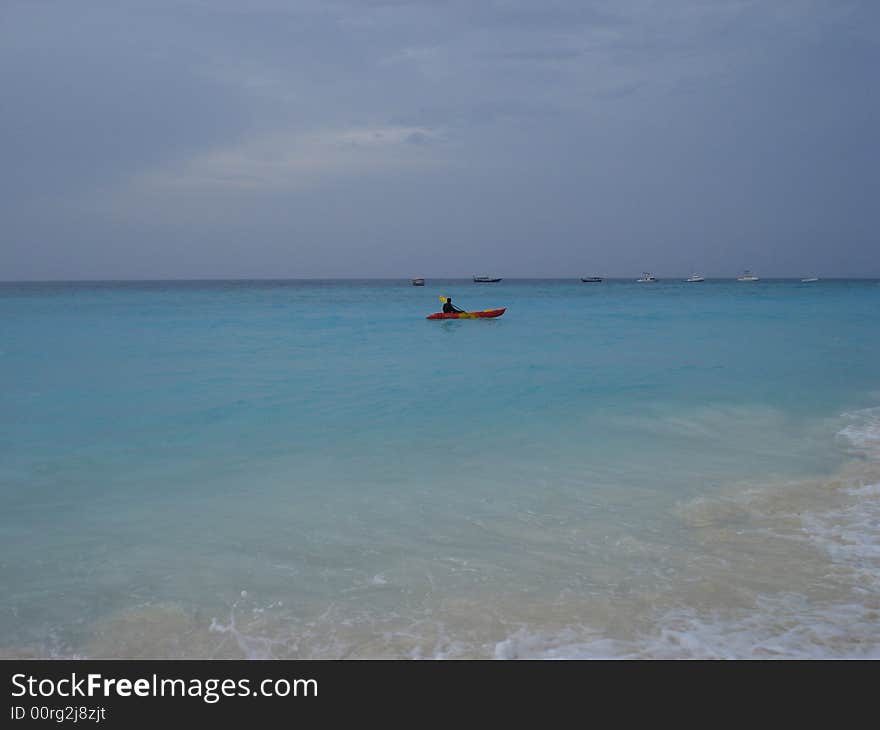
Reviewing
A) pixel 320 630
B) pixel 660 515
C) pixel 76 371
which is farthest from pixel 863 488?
pixel 76 371

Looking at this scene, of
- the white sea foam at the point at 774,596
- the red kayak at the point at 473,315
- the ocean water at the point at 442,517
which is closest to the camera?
the white sea foam at the point at 774,596

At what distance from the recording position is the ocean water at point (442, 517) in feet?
13.7

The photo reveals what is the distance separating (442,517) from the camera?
20.7 feet

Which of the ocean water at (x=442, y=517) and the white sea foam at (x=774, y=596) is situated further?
the ocean water at (x=442, y=517)

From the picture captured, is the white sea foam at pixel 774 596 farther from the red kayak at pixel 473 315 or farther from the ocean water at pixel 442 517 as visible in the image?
the red kayak at pixel 473 315

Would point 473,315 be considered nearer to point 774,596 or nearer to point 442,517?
point 442,517

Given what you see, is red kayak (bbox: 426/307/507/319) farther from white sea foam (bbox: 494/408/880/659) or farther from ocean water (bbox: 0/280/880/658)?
white sea foam (bbox: 494/408/880/659)

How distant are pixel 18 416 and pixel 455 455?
30.2 ft

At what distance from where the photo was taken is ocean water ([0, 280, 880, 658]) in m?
4.17

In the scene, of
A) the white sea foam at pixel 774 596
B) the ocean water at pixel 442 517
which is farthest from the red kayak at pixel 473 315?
the white sea foam at pixel 774 596

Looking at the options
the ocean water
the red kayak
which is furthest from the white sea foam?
the red kayak

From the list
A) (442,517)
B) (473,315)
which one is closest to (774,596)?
(442,517)

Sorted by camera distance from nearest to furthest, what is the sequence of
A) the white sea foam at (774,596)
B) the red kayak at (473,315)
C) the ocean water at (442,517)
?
the white sea foam at (774,596)
the ocean water at (442,517)
the red kayak at (473,315)

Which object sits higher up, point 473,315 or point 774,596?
point 473,315
